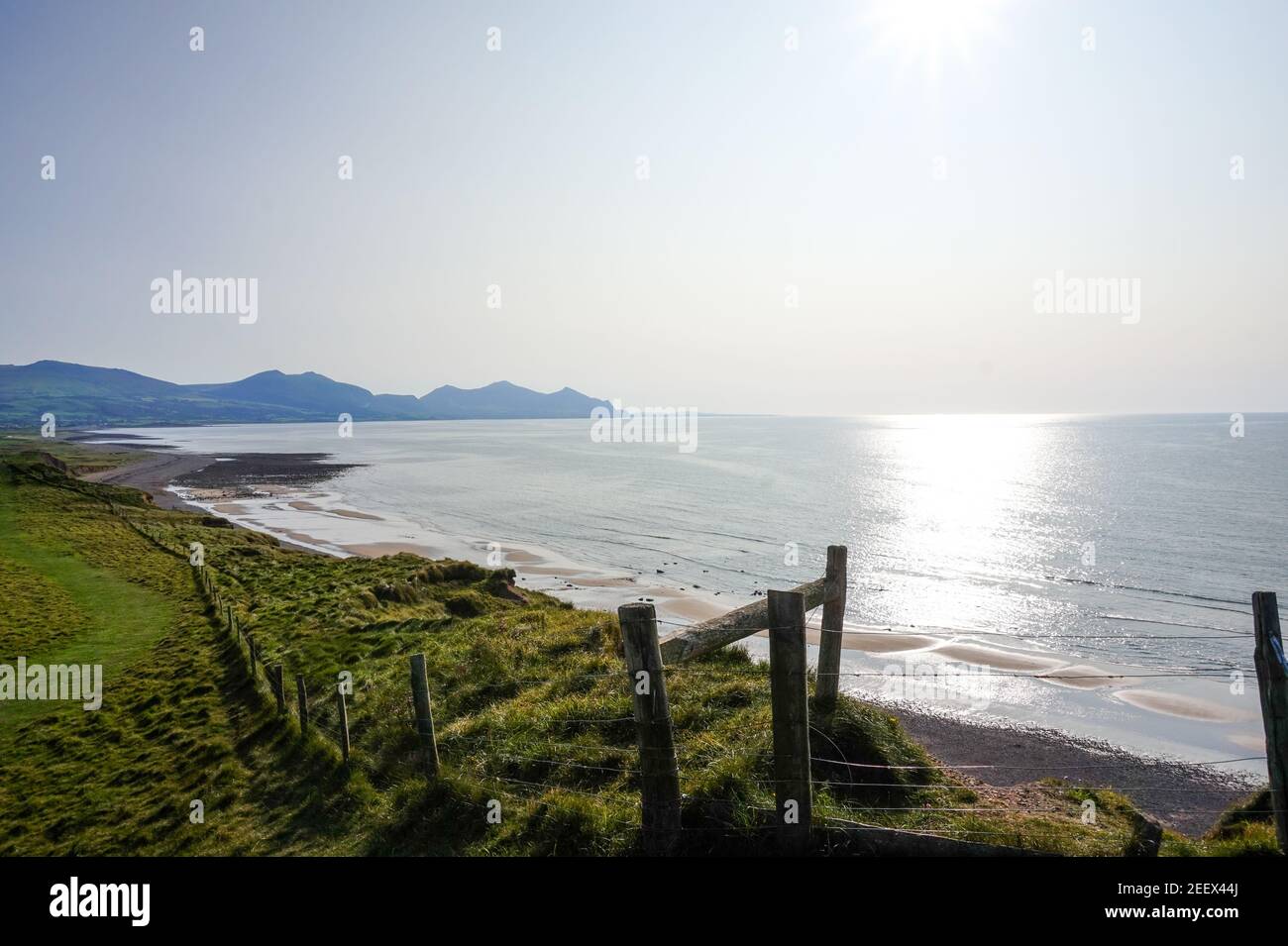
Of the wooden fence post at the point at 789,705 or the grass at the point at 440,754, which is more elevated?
the wooden fence post at the point at 789,705

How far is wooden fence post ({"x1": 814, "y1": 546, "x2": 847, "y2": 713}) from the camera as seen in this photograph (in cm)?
999

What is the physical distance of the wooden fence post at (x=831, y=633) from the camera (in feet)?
32.8

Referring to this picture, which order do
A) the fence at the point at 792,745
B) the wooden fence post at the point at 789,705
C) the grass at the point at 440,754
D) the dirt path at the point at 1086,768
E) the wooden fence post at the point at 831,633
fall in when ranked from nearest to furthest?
the fence at the point at 792,745 < the wooden fence post at the point at 789,705 < the grass at the point at 440,754 < the wooden fence post at the point at 831,633 < the dirt path at the point at 1086,768

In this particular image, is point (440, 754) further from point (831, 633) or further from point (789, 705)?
point (789, 705)

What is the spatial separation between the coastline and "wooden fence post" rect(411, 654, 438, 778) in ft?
29.4

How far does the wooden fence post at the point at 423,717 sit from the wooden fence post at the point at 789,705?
538 centimetres

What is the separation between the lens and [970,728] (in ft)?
67.9

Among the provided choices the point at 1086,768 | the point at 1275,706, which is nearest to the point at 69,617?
the point at 1275,706

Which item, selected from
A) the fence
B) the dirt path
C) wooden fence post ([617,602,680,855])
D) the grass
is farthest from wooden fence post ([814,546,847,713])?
the dirt path

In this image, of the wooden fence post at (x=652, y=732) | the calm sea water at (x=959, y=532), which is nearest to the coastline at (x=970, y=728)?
the calm sea water at (x=959, y=532)

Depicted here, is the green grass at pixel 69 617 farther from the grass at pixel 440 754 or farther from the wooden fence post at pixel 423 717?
the wooden fence post at pixel 423 717

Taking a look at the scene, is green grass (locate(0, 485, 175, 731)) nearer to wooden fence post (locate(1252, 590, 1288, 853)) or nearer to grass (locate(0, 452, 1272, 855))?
grass (locate(0, 452, 1272, 855))
